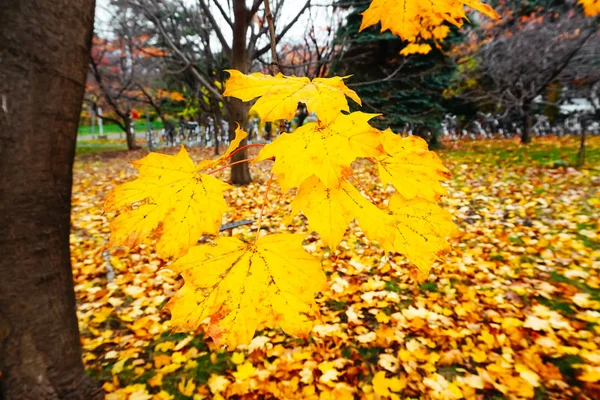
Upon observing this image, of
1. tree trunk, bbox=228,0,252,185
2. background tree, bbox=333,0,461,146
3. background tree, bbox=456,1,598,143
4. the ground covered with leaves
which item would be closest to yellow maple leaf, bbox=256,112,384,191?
the ground covered with leaves

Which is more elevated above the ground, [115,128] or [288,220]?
[115,128]

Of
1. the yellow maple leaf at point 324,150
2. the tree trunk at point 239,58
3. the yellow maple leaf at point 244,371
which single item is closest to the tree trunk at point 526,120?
the tree trunk at point 239,58

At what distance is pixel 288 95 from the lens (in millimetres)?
708

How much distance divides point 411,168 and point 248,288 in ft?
1.75

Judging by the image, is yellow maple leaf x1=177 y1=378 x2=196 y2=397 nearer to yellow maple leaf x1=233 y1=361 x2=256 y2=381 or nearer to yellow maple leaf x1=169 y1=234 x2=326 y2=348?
yellow maple leaf x1=233 y1=361 x2=256 y2=381

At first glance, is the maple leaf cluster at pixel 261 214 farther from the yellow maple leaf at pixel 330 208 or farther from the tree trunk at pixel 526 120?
the tree trunk at pixel 526 120

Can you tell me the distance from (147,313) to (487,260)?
10.4 feet

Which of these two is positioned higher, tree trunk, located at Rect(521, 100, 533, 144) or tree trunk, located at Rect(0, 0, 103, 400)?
tree trunk, located at Rect(521, 100, 533, 144)

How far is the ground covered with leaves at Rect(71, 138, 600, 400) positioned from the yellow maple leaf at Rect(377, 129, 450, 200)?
19.9 inches

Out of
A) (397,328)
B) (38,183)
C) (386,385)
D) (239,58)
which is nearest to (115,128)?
(239,58)

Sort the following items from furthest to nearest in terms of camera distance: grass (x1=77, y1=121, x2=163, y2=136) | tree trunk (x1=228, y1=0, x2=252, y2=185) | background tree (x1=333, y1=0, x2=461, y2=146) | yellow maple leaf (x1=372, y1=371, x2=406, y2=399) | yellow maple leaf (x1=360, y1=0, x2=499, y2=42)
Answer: grass (x1=77, y1=121, x2=163, y2=136) < background tree (x1=333, y1=0, x2=461, y2=146) < tree trunk (x1=228, y1=0, x2=252, y2=185) < yellow maple leaf (x1=372, y1=371, x2=406, y2=399) < yellow maple leaf (x1=360, y1=0, x2=499, y2=42)

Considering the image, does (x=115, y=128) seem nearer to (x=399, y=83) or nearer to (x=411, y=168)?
(x=399, y=83)

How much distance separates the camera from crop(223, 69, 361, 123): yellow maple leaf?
655mm

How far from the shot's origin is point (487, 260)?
10.4ft
